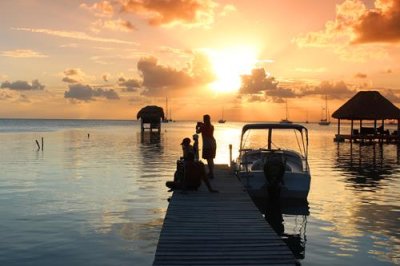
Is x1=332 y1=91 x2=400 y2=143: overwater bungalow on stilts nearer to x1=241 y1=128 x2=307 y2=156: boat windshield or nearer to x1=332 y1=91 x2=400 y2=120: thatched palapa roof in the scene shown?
Result: x1=332 y1=91 x2=400 y2=120: thatched palapa roof

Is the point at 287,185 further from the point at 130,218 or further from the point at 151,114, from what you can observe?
the point at 151,114

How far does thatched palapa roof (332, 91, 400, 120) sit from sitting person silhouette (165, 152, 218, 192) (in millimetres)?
50470

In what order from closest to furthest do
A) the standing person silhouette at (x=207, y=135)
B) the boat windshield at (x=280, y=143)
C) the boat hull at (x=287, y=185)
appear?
the standing person silhouette at (x=207, y=135)
the boat hull at (x=287, y=185)
the boat windshield at (x=280, y=143)

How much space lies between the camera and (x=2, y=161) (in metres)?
35.6

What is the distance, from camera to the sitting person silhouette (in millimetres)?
15641

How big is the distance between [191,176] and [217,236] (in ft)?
20.2

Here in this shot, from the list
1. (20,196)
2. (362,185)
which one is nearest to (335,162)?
(362,185)

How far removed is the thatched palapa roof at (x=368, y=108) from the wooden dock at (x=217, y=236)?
2020 inches

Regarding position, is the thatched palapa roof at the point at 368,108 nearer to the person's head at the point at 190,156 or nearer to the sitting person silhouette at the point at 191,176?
the sitting person silhouette at the point at 191,176

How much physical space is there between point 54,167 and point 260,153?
17010 millimetres

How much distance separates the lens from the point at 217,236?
10.1 meters

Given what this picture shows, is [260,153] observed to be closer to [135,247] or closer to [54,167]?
[135,247]

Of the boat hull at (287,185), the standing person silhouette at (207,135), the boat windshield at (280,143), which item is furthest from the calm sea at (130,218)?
the boat windshield at (280,143)

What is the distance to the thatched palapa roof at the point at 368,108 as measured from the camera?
61406 millimetres
